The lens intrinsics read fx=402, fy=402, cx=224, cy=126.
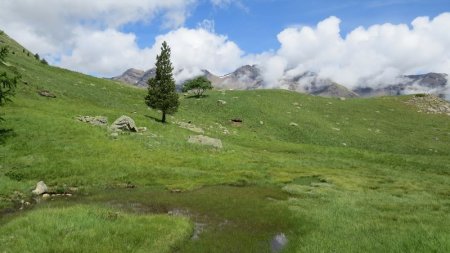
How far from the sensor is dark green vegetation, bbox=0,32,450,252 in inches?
870

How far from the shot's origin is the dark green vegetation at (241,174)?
2211 centimetres

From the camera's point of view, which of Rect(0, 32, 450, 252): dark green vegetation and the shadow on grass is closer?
Rect(0, 32, 450, 252): dark green vegetation

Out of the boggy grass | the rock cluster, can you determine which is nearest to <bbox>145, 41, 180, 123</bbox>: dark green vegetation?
the rock cluster

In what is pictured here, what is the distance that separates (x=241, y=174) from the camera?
143ft

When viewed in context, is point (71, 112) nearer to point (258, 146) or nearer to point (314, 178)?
point (258, 146)

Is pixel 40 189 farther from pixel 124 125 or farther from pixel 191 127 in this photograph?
pixel 191 127

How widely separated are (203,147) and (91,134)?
14.5 metres

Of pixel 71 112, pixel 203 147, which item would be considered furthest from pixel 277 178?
pixel 71 112

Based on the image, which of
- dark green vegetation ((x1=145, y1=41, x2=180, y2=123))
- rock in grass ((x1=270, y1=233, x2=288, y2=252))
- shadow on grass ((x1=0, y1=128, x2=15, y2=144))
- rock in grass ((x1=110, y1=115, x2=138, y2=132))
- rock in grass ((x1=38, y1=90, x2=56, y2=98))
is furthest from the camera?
rock in grass ((x1=38, y1=90, x2=56, y2=98))

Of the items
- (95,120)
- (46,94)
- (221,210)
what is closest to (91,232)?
(221,210)

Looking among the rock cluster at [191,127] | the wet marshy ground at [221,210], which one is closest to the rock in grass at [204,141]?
the rock cluster at [191,127]

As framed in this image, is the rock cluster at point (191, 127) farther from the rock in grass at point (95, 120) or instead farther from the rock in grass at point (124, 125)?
the rock in grass at point (95, 120)

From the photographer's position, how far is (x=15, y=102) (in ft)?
202

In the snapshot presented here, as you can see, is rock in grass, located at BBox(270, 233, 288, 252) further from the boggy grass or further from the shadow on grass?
the shadow on grass
